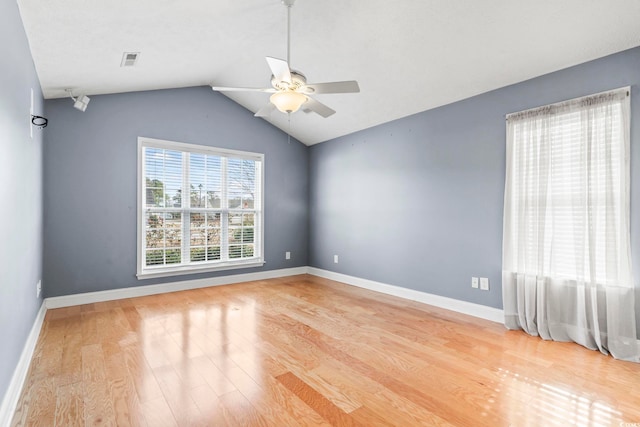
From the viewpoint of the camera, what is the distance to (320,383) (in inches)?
83.9

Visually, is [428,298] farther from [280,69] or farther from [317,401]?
[280,69]

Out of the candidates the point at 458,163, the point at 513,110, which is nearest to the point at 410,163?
the point at 458,163

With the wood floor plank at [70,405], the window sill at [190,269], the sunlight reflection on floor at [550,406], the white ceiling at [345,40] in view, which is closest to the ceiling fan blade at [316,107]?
the white ceiling at [345,40]

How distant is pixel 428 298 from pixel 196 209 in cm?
360

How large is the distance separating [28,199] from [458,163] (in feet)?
14.2

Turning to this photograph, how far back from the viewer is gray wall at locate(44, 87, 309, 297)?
12.4 ft

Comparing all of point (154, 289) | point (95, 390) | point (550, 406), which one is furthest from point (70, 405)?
point (550, 406)

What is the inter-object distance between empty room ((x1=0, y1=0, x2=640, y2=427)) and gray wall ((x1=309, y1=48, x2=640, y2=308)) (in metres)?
0.03

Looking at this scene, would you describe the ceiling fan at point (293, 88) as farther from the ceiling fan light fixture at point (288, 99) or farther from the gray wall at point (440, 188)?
the gray wall at point (440, 188)

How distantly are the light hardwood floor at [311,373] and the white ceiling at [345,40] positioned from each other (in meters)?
2.57

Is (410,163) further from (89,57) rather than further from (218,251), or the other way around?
(89,57)

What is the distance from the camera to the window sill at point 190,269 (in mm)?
4398

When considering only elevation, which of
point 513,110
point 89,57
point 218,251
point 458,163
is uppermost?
point 89,57

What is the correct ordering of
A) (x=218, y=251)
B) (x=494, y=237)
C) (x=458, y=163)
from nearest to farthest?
1. (x=494, y=237)
2. (x=458, y=163)
3. (x=218, y=251)
